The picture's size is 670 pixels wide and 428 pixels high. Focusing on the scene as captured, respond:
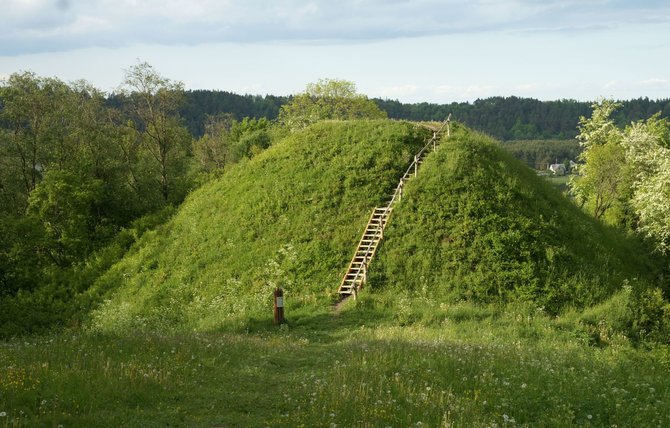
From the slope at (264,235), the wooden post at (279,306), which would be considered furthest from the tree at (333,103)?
the wooden post at (279,306)

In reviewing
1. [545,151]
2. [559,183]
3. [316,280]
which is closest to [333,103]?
[559,183]

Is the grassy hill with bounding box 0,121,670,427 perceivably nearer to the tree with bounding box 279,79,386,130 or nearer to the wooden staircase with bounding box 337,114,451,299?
the wooden staircase with bounding box 337,114,451,299

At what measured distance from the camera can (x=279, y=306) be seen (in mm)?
20562

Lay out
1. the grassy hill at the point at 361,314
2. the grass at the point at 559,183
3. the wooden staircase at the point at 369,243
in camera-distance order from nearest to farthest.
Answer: the grassy hill at the point at 361,314, the wooden staircase at the point at 369,243, the grass at the point at 559,183

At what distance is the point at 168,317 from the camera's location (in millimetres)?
23891

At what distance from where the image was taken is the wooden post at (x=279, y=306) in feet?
67.1

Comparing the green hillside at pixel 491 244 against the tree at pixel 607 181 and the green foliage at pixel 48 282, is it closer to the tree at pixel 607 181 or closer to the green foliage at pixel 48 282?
the green foliage at pixel 48 282

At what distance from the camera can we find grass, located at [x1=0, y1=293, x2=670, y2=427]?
9391 mm

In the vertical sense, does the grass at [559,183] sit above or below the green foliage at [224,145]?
below

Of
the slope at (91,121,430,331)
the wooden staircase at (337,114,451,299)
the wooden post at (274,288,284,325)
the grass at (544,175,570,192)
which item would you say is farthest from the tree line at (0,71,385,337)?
the grass at (544,175,570,192)

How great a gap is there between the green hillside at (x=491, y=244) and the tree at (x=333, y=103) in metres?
32.9

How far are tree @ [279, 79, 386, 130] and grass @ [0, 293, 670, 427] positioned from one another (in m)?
48.3

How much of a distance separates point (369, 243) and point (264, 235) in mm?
5528

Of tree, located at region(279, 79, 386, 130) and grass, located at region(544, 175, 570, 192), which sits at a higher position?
tree, located at region(279, 79, 386, 130)
